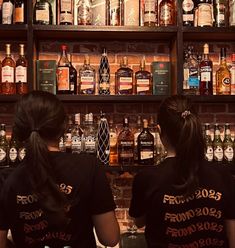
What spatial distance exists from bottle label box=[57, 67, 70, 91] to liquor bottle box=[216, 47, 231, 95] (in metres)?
0.89

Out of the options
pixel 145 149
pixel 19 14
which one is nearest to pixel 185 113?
pixel 145 149

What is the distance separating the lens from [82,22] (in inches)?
95.6

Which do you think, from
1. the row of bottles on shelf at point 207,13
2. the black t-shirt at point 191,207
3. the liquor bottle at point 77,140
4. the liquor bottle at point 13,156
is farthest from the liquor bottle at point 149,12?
the black t-shirt at point 191,207

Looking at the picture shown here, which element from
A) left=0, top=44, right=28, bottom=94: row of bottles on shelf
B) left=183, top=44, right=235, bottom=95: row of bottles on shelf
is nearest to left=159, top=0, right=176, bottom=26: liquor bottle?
left=183, top=44, right=235, bottom=95: row of bottles on shelf

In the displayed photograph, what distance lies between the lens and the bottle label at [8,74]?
94.0 inches

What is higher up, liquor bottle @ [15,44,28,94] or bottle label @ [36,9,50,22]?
bottle label @ [36,9,50,22]

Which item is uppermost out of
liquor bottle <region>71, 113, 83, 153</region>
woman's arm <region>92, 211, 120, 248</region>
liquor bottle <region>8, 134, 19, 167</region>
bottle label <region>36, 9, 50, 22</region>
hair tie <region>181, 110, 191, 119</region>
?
bottle label <region>36, 9, 50, 22</region>

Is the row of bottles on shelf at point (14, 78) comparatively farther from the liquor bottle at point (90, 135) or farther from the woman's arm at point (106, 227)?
the woman's arm at point (106, 227)

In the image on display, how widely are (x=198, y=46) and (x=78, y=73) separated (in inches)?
30.6

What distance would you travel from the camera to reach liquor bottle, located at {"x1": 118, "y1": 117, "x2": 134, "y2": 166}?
2441mm

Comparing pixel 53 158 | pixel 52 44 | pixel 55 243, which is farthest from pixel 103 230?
pixel 52 44

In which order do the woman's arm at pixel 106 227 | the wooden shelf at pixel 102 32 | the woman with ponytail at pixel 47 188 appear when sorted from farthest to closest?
the wooden shelf at pixel 102 32
the woman's arm at pixel 106 227
the woman with ponytail at pixel 47 188

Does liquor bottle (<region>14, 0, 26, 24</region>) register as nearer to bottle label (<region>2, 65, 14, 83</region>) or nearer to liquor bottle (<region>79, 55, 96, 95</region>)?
bottle label (<region>2, 65, 14, 83</region>)

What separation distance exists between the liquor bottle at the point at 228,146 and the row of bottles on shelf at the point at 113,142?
361 millimetres
